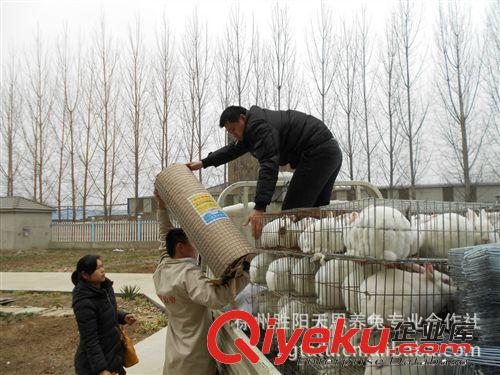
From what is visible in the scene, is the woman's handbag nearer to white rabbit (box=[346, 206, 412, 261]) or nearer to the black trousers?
the black trousers

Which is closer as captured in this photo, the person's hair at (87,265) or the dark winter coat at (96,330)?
the dark winter coat at (96,330)

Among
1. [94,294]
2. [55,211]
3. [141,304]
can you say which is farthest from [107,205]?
[94,294]

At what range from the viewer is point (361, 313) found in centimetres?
180

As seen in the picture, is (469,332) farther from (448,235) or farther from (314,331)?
(314,331)

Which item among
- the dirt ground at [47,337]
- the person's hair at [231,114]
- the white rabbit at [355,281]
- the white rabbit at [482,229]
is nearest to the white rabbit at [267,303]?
the white rabbit at [355,281]

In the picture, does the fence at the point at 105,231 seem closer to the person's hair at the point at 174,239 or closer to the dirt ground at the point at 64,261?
the dirt ground at the point at 64,261

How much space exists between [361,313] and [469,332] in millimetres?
420

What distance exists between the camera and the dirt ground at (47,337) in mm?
4848

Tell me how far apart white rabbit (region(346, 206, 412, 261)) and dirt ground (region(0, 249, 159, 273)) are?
10.8m

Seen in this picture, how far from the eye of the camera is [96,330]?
9.75ft

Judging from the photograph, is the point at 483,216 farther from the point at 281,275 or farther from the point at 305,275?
the point at 281,275

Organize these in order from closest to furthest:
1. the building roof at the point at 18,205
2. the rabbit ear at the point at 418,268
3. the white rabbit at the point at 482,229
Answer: the rabbit ear at the point at 418,268
the white rabbit at the point at 482,229
the building roof at the point at 18,205

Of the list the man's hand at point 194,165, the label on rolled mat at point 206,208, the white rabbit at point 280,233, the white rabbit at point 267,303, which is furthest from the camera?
the man's hand at point 194,165

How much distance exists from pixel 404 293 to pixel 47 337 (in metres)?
5.43
